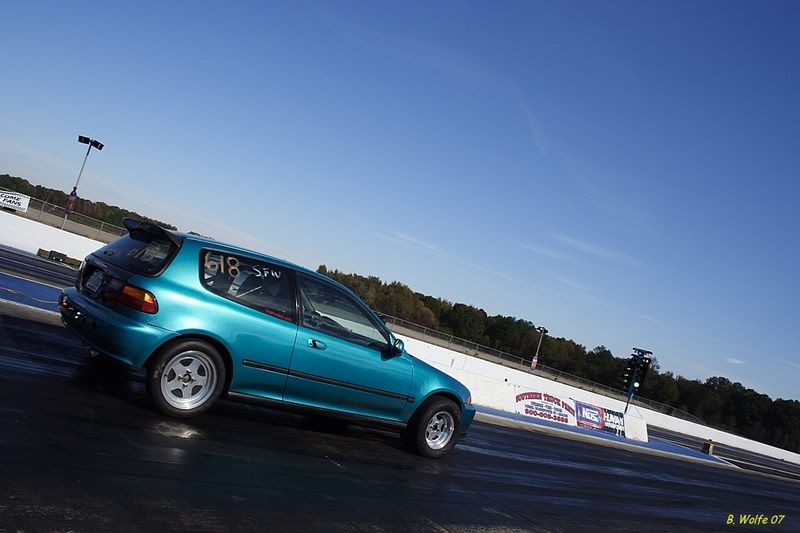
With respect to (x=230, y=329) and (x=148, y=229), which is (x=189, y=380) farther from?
(x=148, y=229)

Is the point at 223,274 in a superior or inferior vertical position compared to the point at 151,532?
superior

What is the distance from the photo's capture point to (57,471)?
398 centimetres

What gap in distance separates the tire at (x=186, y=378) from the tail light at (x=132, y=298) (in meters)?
0.38

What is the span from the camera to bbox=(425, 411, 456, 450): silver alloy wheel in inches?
292

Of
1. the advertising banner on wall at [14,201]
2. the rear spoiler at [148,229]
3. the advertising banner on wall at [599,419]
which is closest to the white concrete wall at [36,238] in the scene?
the advertising banner on wall at [14,201]

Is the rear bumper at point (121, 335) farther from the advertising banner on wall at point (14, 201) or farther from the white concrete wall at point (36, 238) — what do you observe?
the advertising banner on wall at point (14, 201)

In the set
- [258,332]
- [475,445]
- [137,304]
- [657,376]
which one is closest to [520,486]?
[475,445]

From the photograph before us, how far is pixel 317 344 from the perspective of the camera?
6.21 m

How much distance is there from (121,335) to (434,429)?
3664 mm

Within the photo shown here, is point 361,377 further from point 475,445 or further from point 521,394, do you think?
point 521,394

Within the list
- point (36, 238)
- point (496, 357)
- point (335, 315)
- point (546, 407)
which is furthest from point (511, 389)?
point (496, 357)

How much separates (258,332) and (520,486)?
371 cm

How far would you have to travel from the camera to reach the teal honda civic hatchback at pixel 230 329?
5.50 meters

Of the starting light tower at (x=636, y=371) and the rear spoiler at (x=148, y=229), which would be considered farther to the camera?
the starting light tower at (x=636, y=371)
